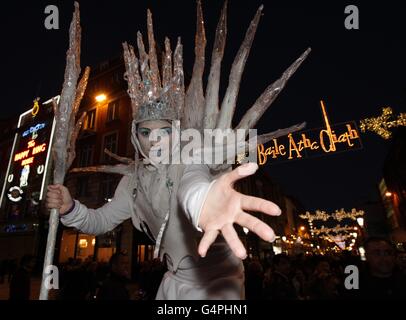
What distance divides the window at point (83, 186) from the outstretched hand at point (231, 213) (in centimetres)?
1847

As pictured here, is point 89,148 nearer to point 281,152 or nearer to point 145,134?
point 281,152

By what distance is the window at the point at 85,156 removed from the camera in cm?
1881

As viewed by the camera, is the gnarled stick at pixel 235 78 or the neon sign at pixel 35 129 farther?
the neon sign at pixel 35 129

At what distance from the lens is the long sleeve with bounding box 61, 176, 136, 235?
7.48 feet

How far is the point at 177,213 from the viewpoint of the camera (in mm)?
1926

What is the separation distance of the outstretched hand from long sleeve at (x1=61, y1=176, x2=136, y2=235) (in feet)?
4.73

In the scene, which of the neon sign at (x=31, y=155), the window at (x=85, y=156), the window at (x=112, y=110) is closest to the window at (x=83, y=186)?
the window at (x=85, y=156)

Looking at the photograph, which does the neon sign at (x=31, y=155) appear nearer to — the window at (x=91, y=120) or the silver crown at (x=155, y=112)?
the window at (x=91, y=120)

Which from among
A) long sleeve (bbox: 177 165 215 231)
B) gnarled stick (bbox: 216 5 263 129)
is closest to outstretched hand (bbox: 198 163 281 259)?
long sleeve (bbox: 177 165 215 231)

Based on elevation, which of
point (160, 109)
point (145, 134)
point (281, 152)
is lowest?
point (145, 134)

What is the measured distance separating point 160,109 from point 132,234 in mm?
14570

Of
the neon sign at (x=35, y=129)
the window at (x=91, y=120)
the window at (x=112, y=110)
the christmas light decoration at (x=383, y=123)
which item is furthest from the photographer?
the window at (x=91, y=120)

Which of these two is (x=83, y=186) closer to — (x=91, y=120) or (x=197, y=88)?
(x=91, y=120)
